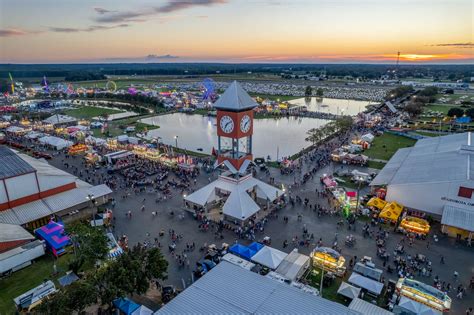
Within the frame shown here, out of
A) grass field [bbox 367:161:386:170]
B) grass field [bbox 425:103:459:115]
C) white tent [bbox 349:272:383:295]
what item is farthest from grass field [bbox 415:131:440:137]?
white tent [bbox 349:272:383:295]

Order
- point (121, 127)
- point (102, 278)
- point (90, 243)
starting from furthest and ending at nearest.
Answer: point (121, 127)
point (90, 243)
point (102, 278)

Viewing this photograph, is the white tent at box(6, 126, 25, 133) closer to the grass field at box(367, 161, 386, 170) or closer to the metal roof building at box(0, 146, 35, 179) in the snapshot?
the metal roof building at box(0, 146, 35, 179)

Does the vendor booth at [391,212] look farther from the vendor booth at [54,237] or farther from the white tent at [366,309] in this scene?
the vendor booth at [54,237]

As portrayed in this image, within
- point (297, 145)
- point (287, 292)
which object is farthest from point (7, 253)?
point (297, 145)

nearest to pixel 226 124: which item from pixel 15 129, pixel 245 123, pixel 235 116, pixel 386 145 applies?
pixel 235 116

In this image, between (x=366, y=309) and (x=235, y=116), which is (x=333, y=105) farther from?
(x=366, y=309)

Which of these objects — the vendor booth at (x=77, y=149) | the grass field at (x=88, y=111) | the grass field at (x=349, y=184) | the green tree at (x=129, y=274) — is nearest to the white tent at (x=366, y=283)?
the green tree at (x=129, y=274)
